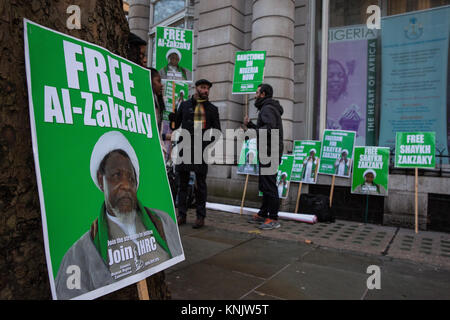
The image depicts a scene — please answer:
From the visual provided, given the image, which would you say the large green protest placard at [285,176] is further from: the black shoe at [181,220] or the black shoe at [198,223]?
the black shoe at [181,220]

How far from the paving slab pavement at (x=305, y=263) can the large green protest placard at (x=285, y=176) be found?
1.14 meters

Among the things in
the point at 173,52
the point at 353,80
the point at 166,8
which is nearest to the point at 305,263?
the point at 173,52

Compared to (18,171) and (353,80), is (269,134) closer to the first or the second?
(353,80)

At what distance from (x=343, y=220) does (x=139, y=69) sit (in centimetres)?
544

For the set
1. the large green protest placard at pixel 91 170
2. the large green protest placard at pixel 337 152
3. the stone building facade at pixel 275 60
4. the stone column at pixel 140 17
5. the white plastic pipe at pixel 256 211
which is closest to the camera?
the large green protest placard at pixel 91 170

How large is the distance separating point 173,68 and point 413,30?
4.77m

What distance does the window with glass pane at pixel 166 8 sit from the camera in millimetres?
10770

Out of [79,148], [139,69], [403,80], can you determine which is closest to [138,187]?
[79,148]

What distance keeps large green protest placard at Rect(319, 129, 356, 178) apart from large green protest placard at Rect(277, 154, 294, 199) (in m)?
0.61

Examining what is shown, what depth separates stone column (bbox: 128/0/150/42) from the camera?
1180cm

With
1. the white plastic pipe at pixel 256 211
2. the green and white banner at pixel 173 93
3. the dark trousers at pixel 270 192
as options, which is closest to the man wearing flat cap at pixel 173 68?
the green and white banner at pixel 173 93

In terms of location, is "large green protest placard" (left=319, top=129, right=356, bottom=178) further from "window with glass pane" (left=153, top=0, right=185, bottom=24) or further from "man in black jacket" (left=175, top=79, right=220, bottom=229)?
"window with glass pane" (left=153, top=0, right=185, bottom=24)

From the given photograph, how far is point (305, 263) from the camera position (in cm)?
354

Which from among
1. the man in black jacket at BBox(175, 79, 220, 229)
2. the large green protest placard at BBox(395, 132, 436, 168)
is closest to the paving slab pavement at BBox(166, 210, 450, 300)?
the man in black jacket at BBox(175, 79, 220, 229)
